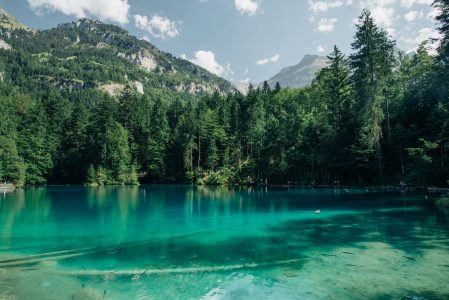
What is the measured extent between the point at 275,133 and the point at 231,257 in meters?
56.5

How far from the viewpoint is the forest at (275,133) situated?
1907 inches

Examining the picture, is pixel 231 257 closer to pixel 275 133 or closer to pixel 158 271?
pixel 158 271

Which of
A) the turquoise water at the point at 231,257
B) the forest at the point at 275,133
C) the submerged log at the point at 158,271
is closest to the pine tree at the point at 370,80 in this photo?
the forest at the point at 275,133

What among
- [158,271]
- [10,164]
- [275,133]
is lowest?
[158,271]

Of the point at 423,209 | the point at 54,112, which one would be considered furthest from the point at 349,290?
the point at 54,112

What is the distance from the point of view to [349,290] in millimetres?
10977

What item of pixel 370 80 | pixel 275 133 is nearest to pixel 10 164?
pixel 275 133

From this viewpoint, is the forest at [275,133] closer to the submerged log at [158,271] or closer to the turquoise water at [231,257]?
the turquoise water at [231,257]

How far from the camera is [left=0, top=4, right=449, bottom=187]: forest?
159ft

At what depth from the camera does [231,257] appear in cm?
1551

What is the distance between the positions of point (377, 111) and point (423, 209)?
24158 millimetres

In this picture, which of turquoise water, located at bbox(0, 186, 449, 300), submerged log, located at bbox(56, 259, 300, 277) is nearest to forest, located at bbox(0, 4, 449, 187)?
turquoise water, located at bbox(0, 186, 449, 300)

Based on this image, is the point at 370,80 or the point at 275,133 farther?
the point at 275,133

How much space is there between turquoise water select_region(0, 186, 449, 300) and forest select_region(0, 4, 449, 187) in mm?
22853
